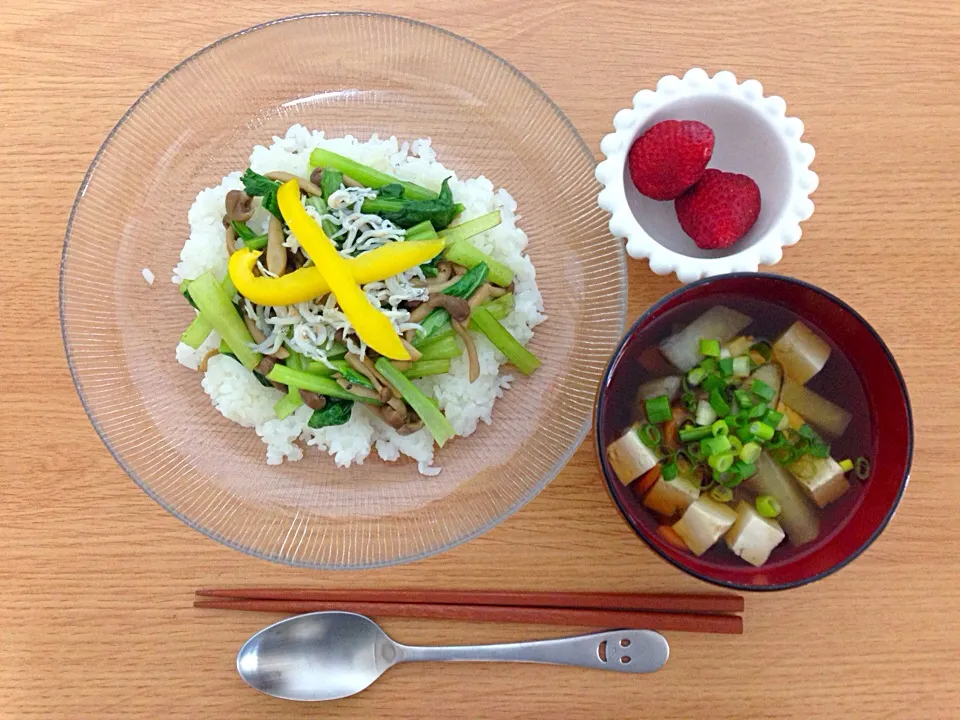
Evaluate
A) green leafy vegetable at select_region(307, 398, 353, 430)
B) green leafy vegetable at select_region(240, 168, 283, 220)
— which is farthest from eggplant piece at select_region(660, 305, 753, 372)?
green leafy vegetable at select_region(240, 168, 283, 220)

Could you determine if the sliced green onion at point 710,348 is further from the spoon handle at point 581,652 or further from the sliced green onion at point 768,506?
the spoon handle at point 581,652

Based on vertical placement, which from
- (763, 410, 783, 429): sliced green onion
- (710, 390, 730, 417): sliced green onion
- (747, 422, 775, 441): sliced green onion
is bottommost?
(747, 422, 775, 441): sliced green onion

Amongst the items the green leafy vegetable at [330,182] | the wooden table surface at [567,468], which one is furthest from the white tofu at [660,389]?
the green leafy vegetable at [330,182]

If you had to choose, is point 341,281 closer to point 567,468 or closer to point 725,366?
point 567,468

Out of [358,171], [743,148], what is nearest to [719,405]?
[743,148]

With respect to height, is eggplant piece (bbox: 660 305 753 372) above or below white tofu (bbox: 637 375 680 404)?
above

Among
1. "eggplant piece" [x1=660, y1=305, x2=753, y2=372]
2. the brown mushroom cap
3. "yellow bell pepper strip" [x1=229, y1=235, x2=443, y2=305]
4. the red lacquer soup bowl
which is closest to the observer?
the red lacquer soup bowl

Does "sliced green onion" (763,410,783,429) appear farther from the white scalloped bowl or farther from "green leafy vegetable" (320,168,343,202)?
"green leafy vegetable" (320,168,343,202)
